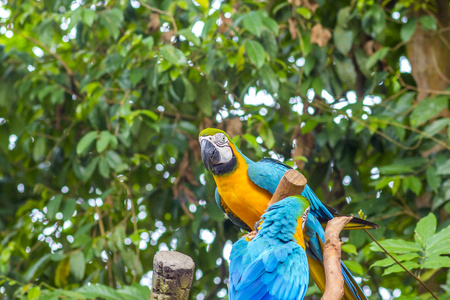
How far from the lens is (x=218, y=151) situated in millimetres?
1890

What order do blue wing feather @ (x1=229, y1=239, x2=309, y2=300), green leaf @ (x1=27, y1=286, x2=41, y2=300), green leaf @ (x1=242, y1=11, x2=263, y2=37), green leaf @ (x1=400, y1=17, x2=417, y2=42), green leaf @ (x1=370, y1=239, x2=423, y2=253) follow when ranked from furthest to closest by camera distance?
green leaf @ (x1=400, y1=17, x2=417, y2=42)
green leaf @ (x1=242, y1=11, x2=263, y2=37)
green leaf @ (x1=27, y1=286, x2=41, y2=300)
green leaf @ (x1=370, y1=239, x2=423, y2=253)
blue wing feather @ (x1=229, y1=239, x2=309, y2=300)

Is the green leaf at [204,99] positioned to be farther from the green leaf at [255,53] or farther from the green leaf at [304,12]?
the green leaf at [304,12]

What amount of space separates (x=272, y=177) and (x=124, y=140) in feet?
3.12

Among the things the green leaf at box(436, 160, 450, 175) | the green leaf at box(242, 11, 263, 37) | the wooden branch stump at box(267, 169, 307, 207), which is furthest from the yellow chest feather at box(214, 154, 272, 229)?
the green leaf at box(436, 160, 450, 175)

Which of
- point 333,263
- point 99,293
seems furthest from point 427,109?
point 99,293

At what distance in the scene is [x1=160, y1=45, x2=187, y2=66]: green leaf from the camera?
2.30 m

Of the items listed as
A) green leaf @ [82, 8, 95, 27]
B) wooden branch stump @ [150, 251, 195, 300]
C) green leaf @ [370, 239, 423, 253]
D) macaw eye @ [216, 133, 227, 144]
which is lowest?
green leaf @ [370, 239, 423, 253]

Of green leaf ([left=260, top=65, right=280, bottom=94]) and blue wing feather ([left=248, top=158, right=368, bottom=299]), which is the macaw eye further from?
green leaf ([left=260, top=65, right=280, bottom=94])

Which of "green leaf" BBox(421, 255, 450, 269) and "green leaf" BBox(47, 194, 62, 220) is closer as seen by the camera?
"green leaf" BBox(421, 255, 450, 269)

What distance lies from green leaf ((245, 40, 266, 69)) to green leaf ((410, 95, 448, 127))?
0.76 meters

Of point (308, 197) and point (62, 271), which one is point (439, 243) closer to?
point (308, 197)

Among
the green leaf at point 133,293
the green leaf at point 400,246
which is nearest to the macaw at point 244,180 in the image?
the green leaf at point 400,246

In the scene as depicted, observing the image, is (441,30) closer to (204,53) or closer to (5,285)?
(204,53)

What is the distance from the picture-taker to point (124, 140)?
255 centimetres
